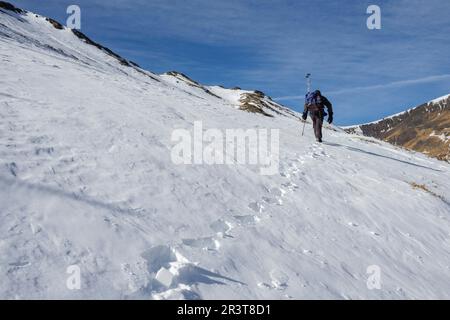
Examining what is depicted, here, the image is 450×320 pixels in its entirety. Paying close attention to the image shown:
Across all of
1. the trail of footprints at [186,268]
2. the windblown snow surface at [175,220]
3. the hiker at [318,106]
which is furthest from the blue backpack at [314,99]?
the trail of footprints at [186,268]

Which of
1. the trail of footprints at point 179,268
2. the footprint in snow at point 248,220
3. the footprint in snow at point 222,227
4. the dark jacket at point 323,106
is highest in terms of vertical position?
the dark jacket at point 323,106

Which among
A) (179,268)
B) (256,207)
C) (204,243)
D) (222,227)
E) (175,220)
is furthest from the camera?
(256,207)

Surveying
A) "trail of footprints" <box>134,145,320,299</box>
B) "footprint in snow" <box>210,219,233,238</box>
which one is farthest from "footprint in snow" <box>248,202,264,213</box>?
"footprint in snow" <box>210,219,233,238</box>

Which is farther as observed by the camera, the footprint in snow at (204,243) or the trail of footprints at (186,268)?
the footprint in snow at (204,243)

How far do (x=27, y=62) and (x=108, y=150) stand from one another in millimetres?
11690

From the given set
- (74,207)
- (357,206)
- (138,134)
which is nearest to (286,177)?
(357,206)

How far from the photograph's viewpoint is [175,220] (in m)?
7.37

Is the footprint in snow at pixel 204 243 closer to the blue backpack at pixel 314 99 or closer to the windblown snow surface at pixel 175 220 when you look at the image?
the windblown snow surface at pixel 175 220

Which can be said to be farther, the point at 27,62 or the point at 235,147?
the point at 27,62

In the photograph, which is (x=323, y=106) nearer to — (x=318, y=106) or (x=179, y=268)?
(x=318, y=106)

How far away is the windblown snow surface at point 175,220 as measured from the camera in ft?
18.2

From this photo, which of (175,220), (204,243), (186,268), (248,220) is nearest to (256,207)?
(248,220)
